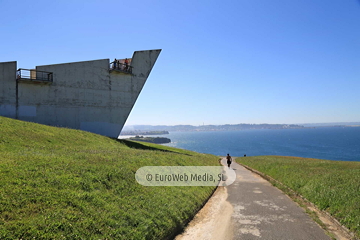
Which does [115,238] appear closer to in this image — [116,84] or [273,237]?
[273,237]

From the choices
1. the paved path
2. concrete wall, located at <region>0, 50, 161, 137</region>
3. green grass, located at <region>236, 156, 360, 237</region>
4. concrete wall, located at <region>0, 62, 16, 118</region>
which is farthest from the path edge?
concrete wall, located at <region>0, 62, 16, 118</region>

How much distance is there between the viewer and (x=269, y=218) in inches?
366

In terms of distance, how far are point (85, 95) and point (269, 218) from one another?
26.4m

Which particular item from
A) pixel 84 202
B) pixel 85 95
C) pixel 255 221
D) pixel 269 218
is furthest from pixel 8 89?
pixel 269 218

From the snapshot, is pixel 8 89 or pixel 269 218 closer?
pixel 269 218

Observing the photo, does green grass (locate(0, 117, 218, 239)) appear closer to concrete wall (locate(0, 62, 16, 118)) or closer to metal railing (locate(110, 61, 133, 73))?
concrete wall (locate(0, 62, 16, 118))

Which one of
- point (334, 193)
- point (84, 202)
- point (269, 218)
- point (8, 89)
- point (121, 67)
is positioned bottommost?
point (269, 218)

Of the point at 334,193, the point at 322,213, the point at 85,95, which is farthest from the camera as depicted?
the point at 85,95

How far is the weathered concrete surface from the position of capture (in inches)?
309

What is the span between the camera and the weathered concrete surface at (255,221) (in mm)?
7848

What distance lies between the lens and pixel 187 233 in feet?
27.2

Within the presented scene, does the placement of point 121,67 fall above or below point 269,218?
above

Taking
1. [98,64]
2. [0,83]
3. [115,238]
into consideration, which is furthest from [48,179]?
[98,64]

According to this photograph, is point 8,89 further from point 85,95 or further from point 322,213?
point 322,213
